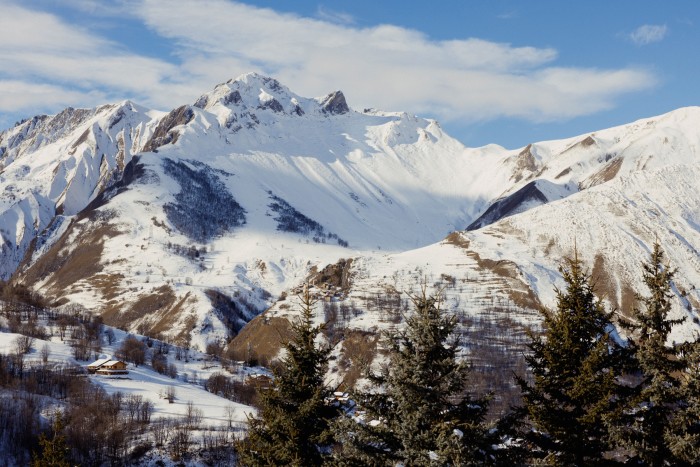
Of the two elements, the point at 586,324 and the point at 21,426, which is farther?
the point at 21,426

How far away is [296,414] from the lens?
31.7 metres

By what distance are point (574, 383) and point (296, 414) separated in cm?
→ 1194

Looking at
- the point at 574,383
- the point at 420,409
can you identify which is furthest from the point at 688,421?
the point at 420,409

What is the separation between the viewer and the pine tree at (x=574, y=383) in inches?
1051

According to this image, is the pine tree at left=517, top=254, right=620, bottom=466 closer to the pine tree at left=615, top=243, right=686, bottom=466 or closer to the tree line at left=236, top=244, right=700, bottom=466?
the tree line at left=236, top=244, right=700, bottom=466

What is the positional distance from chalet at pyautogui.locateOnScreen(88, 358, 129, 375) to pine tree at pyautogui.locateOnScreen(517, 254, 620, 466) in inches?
6713

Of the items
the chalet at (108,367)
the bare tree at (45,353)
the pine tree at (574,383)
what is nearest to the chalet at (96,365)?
the chalet at (108,367)

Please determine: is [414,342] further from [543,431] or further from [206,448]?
[206,448]

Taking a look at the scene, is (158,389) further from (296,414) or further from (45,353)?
(296,414)

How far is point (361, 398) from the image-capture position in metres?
27.3

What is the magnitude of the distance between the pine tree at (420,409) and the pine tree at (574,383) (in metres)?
2.87

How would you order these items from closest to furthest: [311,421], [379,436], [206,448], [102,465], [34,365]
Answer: [379,436] → [311,421] → [102,465] → [206,448] → [34,365]

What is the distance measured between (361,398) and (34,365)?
170471mm

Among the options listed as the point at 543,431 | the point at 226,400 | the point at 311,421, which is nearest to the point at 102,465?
the point at 226,400
